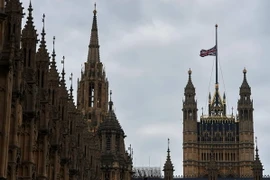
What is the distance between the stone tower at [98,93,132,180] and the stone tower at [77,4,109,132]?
148 ft

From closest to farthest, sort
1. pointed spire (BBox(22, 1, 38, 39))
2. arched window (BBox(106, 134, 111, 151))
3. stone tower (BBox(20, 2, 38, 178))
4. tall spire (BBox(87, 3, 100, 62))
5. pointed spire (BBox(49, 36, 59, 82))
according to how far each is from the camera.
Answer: stone tower (BBox(20, 2, 38, 178)) < pointed spire (BBox(22, 1, 38, 39)) < pointed spire (BBox(49, 36, 59, 82)) < arched window (BBox(106, 134, 111, 151)) < tall spire (BBox(87, 3, 100, 62))

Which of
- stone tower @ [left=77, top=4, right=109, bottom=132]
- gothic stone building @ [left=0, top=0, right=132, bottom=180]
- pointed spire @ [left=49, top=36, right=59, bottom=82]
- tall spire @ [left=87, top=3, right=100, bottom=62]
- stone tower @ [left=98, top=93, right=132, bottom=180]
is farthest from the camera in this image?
tall spire @ [left=87, top=3, right=100, bottom=62]

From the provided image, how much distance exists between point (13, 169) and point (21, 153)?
240 inches

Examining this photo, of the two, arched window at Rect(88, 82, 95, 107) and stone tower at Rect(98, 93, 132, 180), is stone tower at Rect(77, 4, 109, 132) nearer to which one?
arched window at Rect(88, 82, 95, 107)

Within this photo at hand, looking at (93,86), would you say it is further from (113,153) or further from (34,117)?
(34,117)

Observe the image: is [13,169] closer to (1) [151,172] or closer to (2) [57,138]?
(2) [57,138]

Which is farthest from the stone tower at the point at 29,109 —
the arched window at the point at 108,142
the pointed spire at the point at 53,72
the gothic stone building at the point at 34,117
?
the arched window at the point at 108,142

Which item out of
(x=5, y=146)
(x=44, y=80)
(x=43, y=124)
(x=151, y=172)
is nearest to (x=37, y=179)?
(x=43, y=124)

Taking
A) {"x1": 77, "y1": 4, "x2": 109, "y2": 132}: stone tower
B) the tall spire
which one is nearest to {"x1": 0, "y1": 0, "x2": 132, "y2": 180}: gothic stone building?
{"x1": 77, "y1": 4, "x2": 109, "y2": 132}: stone tower

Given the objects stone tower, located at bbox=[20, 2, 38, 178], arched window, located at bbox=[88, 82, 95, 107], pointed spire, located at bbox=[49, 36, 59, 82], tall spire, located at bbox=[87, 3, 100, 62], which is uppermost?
tall spire, located at bbox=[87, 3, 100, 62]

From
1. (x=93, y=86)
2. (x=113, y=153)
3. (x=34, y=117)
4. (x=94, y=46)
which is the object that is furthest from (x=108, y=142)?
(x=94, y=46)

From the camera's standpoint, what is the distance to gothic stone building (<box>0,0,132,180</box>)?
39781mm

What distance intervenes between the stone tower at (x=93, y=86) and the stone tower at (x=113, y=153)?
45112mm

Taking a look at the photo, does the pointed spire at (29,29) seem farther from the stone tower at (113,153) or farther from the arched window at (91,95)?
the arched window at (91,95)
